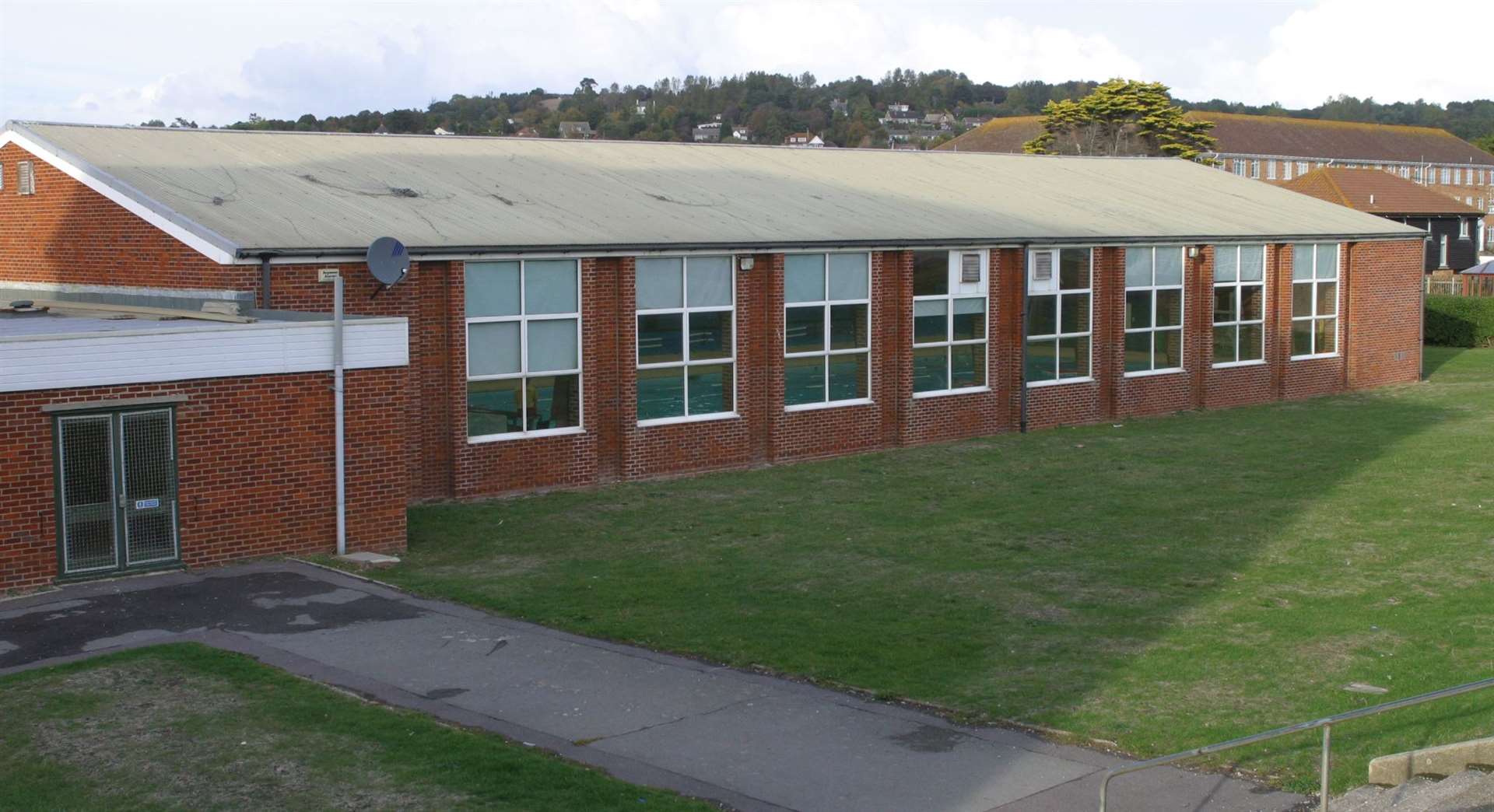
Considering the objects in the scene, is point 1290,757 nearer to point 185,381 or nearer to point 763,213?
point 185,381

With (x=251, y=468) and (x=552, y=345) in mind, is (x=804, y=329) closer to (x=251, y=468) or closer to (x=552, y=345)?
(x=552, y=345)

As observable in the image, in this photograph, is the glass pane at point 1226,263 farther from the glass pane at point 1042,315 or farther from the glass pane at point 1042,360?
the glass pane at point 1042,360

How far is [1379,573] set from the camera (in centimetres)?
1575

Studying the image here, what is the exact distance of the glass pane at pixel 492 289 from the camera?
20.9 m

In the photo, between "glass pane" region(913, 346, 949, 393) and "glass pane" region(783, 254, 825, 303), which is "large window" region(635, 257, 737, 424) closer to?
"glass pane" region(783, 254, 825, 303)

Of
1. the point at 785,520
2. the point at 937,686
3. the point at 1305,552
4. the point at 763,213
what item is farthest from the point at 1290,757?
the point at 763,213

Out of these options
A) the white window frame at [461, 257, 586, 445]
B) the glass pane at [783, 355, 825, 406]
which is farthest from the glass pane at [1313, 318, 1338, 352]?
the white window frame at [461, 257, 586, 445]

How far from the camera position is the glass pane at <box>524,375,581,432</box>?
856 inches

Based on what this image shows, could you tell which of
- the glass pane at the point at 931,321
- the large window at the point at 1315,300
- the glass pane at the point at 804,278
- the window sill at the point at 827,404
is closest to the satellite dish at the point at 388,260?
the glass pane at the point at 804,278

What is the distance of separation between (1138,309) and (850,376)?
763 cm

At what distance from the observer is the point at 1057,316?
1134 inches

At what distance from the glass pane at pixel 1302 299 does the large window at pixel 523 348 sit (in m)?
18.4

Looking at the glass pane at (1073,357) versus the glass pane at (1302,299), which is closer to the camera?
the glass pane at (1073,357)

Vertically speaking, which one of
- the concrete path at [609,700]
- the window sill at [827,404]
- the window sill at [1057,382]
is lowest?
the concrete path at [609,700]
